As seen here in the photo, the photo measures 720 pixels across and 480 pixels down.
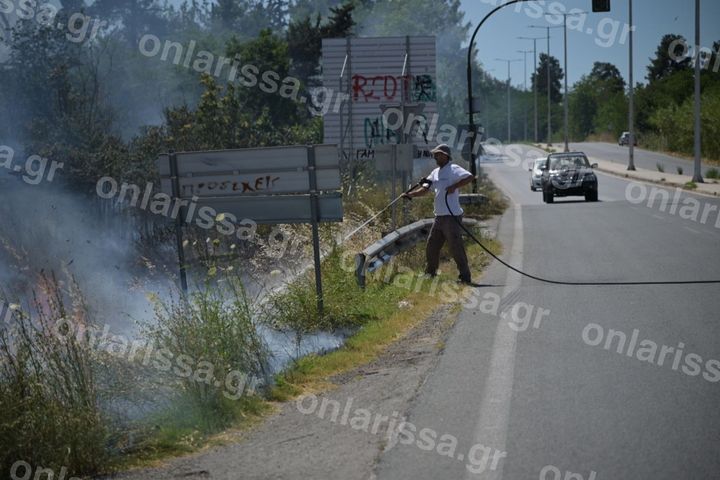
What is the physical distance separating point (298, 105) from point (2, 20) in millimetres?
28767

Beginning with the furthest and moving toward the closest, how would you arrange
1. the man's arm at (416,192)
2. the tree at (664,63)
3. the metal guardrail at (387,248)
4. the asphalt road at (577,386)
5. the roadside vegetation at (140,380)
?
1. the tree at (664,63)
2. the man's arm at (416,192)
3. the metal guardrail at (387,248)
4. the roadside vegetation at (140,380)
5. the asphalt road at (577,386)

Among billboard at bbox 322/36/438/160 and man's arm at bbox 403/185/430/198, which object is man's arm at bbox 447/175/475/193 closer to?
man's arm at bbox 403/185/430/198

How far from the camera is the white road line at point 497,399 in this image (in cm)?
583

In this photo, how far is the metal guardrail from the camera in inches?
474

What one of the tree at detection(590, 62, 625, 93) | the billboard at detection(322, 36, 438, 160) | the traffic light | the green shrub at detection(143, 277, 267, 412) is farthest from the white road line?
the tree at detection(590, 62, 625, 93)

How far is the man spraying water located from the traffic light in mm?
17914

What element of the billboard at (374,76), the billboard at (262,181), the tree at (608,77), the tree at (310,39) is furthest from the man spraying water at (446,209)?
the tree at (608,77)

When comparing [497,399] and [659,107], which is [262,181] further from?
[659,107]

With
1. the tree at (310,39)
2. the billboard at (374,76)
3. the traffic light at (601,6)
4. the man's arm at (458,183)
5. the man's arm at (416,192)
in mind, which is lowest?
the man's arm at (416,192)

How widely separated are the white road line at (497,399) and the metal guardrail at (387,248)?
8.20ft

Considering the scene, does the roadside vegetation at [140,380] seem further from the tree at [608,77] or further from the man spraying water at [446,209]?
the tree at [608,77]

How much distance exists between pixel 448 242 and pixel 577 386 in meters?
6.35

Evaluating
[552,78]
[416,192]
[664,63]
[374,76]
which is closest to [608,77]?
[552,78]

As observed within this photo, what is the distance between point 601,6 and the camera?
97.0 feet
